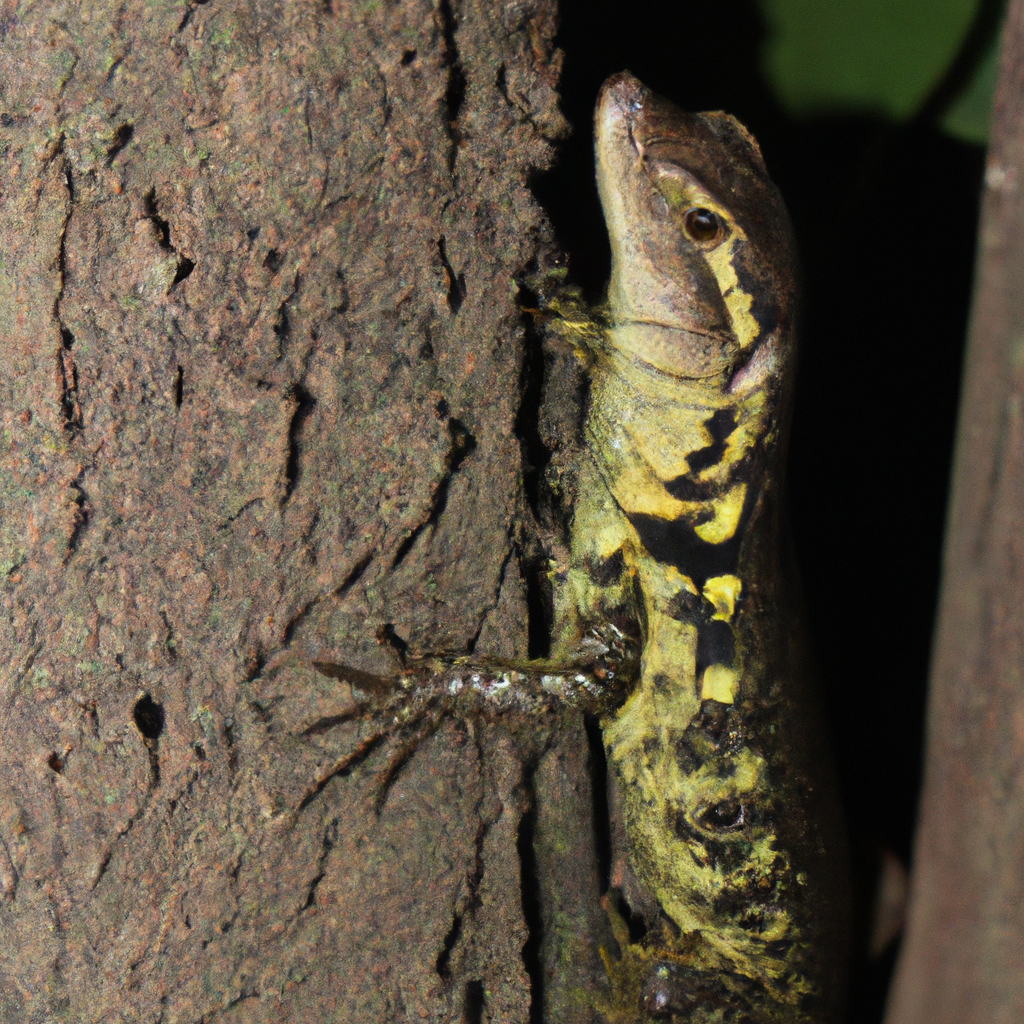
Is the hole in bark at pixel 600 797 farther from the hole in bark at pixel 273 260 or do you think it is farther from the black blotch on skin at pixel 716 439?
the hole in bark at pixel 273 260

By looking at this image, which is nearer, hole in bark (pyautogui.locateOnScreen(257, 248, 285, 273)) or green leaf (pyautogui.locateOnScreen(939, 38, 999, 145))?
hole in bark (pyautogui.locateOnScreen(257, 248, 285, 273))

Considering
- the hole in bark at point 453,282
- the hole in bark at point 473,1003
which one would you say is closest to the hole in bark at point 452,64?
the hole in bark at point 453,282

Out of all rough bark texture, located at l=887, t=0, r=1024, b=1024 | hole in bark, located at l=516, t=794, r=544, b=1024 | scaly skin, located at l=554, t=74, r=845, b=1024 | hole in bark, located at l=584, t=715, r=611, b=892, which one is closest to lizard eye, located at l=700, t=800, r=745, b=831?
scaly skin, located at l=554, t=74, r=845, b=1024

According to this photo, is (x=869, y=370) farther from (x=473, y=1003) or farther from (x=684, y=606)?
(x=473, y=1003)

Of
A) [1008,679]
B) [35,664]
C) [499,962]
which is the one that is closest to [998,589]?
[1008,679]

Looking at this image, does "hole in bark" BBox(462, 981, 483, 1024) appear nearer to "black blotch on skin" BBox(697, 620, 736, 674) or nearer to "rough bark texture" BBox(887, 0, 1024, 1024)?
"black blotch on skin" BBox(697, 620, 736, 674)

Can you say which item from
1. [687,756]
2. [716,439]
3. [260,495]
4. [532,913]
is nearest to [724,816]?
[687,756]
